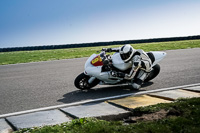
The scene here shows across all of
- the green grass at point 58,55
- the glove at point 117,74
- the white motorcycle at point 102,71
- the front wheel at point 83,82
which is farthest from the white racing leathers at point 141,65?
the green grass at point 58,55

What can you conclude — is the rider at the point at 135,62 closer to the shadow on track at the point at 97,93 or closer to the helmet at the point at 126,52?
the helmet at the point at 126,52

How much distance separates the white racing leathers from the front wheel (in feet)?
3.50

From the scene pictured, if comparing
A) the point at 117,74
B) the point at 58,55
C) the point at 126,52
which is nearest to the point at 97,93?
the point at 117,74

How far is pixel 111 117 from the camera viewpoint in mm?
5191

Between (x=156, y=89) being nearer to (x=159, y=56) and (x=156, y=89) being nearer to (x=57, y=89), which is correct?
(x=159, y=56)

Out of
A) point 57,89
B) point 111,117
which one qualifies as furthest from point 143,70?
point 111,117

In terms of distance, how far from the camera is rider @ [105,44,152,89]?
7664mm

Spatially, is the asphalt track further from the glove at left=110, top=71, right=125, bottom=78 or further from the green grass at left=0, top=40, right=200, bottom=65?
the green grass at left=0, top=40, right=200, bottom=65

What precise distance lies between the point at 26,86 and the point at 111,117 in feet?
15.5

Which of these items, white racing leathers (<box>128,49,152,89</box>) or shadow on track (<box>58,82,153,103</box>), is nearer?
shadow on track (<box>58,82,153,103</box>)

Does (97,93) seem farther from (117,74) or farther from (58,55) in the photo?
(58,55)

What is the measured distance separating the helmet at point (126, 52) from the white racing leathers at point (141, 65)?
136mm

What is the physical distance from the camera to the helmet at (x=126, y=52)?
25.1 ft

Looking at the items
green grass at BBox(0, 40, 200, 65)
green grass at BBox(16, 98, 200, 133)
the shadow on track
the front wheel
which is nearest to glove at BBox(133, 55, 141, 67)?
the shadow on track
